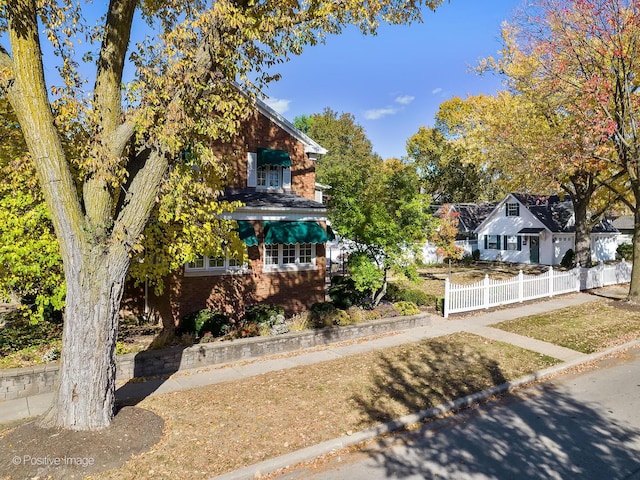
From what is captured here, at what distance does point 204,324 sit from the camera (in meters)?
11.6

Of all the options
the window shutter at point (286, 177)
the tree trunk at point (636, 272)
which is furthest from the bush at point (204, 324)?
the tree trunk at point (636, 272)

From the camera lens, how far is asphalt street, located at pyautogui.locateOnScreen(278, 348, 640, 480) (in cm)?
576

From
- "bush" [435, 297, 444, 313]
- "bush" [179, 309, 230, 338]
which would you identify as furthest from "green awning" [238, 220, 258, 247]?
"bush" [435, 297, 444, 313]

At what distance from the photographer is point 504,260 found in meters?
38.0

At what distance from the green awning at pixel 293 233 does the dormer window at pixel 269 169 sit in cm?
252

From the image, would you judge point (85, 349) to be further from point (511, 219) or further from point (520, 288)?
point (511, 219)

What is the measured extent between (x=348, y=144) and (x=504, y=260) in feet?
99.6

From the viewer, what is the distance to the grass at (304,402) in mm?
5980

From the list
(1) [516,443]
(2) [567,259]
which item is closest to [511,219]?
(2) [567,259]

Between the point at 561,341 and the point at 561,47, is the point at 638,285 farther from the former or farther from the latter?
the point at 561,47

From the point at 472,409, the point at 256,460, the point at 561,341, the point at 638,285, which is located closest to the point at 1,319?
the point at 256,460

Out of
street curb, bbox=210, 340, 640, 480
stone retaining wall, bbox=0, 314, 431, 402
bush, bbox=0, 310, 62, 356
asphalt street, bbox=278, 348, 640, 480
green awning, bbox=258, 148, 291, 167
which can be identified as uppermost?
green awning, bbox=258, 148, 291, 167

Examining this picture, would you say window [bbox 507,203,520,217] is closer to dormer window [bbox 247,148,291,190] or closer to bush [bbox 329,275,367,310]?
bush [bbox 329,275,367,310]

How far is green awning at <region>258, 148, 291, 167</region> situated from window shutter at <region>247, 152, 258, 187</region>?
19cm
